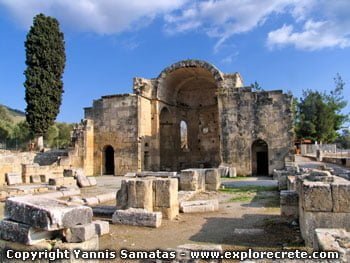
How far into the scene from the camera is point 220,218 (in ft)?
26.9

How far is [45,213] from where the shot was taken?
438 cm

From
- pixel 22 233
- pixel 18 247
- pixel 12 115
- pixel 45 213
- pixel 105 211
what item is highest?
pixel 12 115

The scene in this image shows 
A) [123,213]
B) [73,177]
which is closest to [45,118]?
[73,177]

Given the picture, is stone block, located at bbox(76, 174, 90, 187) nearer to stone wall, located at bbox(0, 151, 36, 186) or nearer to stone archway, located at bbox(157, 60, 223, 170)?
stone wall, located at bbox(0, 151, 36, 186)

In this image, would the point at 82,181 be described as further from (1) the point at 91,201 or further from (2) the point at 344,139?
(2) the point at 344,139

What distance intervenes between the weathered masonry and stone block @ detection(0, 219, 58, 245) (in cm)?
1673

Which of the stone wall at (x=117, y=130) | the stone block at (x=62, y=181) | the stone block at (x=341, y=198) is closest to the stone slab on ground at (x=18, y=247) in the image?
the stone block at (x=341, y=198)

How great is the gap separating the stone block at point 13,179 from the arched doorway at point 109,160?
795 centimetres

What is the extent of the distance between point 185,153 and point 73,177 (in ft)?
43.2

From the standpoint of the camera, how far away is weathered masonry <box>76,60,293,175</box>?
2005 cm

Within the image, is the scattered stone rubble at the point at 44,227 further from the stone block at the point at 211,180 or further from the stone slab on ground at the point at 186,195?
the stone block at the point at 211,180

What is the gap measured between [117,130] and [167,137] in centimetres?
528

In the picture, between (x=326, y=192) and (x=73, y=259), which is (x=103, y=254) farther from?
(x=326, y=192)

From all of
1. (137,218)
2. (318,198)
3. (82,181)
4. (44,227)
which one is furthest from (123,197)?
(82,181)
